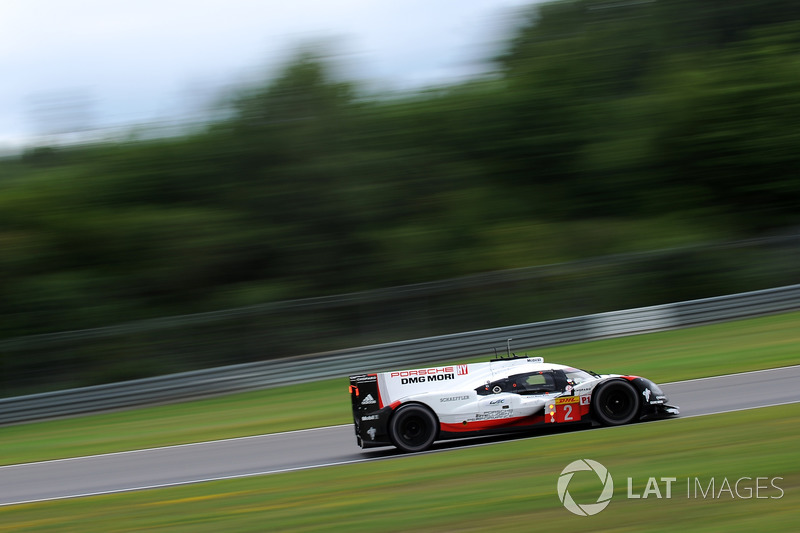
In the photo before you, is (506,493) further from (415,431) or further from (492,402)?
(415,431)

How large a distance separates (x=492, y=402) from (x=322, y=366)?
8918 millimetres

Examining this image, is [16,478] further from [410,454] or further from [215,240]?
[215,240]

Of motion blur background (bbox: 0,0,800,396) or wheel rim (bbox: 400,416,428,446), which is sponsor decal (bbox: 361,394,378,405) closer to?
wheel rim (bbox: 400,416,428,446)

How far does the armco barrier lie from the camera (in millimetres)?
17906

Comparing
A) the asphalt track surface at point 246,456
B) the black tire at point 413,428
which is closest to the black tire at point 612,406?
the asphalt track surface at point 246,456

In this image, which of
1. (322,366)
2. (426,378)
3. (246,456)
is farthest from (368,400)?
(322,366)

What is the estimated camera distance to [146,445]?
13234 mm

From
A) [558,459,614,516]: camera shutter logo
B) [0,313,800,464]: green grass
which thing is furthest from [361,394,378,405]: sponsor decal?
[0,313,800,464]: green grass

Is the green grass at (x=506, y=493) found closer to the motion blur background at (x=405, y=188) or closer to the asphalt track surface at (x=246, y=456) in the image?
the asphalt track surface at (x=246, y=456)

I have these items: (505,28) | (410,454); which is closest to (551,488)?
(410,454)

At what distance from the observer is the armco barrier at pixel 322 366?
17.9m

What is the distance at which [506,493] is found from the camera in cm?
731

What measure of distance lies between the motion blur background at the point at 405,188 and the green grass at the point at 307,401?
3.55m

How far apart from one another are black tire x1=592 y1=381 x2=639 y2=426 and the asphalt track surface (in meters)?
0.67
